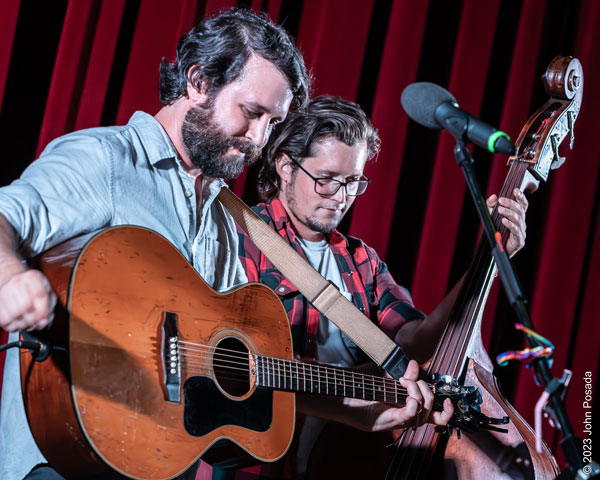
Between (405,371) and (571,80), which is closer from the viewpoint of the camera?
(405,371)

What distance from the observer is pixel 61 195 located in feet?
3.84

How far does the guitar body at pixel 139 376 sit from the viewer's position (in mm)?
1010

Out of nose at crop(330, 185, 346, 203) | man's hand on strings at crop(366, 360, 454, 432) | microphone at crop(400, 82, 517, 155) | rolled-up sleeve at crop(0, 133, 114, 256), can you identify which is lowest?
man's hand on strings at crop(366, 360, 454, 432)

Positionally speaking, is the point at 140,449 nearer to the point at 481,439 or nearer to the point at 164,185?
the point at 164,185

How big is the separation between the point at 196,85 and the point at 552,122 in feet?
3.81

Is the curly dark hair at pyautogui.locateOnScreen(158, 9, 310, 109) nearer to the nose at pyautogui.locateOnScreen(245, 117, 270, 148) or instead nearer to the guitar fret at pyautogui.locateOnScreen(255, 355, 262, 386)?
the nose at pyautogui.locateOnScreen(245, 117, 270, 148)

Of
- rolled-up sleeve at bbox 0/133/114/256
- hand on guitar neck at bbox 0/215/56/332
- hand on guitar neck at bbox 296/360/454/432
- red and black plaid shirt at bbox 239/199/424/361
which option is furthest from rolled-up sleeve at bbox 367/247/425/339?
hand on guitar neck at bbox 0/215/56/332

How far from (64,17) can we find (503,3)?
2.05 m

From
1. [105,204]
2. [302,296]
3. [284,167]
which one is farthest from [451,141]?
[105,204]

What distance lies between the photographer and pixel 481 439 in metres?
1.65

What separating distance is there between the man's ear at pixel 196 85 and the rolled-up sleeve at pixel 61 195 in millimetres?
440

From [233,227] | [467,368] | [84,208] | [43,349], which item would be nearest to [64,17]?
[233,227]

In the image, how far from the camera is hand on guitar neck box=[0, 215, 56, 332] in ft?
2.98

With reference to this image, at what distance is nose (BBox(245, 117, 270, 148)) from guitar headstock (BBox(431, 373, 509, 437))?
0.81 m
